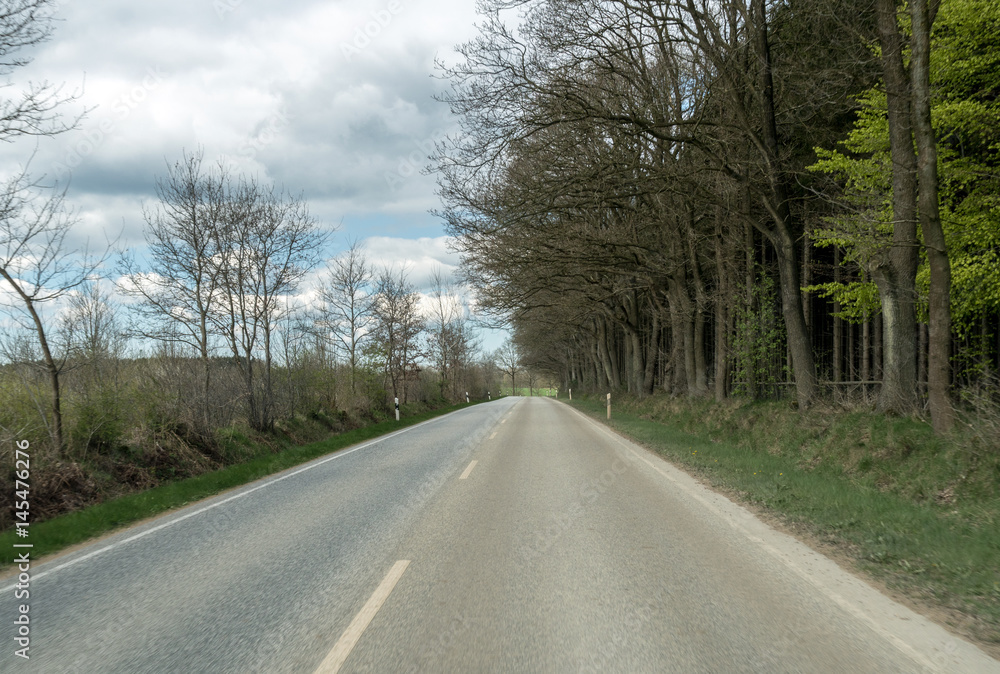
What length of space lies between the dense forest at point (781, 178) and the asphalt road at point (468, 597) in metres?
5.73

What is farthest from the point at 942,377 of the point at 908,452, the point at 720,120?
the point at 720,120

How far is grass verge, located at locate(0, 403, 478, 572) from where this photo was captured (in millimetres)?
6762

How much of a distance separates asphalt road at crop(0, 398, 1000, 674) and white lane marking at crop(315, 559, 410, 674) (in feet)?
0.06

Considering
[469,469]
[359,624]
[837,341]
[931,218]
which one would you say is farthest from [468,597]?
[837,341]

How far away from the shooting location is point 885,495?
7703mm

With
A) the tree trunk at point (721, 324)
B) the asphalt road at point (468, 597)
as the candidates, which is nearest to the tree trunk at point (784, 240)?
the tree trunk at point (721, 324)

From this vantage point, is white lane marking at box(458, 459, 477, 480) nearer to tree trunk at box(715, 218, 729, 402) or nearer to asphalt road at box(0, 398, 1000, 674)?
asphalt road at box(0, 398, 1000, 674)

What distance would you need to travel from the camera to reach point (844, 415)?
11.4 m

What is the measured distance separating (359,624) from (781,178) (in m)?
15.1

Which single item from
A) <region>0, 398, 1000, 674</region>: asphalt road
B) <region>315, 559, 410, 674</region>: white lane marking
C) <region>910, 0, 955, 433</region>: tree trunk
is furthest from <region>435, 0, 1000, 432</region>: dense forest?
<region>315, 559, 410, 674</region>: white lane marking

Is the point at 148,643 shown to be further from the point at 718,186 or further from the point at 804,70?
the point at 718,186

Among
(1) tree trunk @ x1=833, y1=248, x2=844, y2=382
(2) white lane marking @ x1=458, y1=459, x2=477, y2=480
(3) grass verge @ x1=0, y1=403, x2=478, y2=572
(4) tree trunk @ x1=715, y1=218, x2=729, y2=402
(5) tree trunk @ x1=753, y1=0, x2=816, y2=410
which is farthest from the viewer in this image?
(4) tree trunk @ x1=715, y1=218, x2=729, y2=402

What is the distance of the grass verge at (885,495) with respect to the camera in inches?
183

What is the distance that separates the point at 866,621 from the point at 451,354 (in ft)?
160
